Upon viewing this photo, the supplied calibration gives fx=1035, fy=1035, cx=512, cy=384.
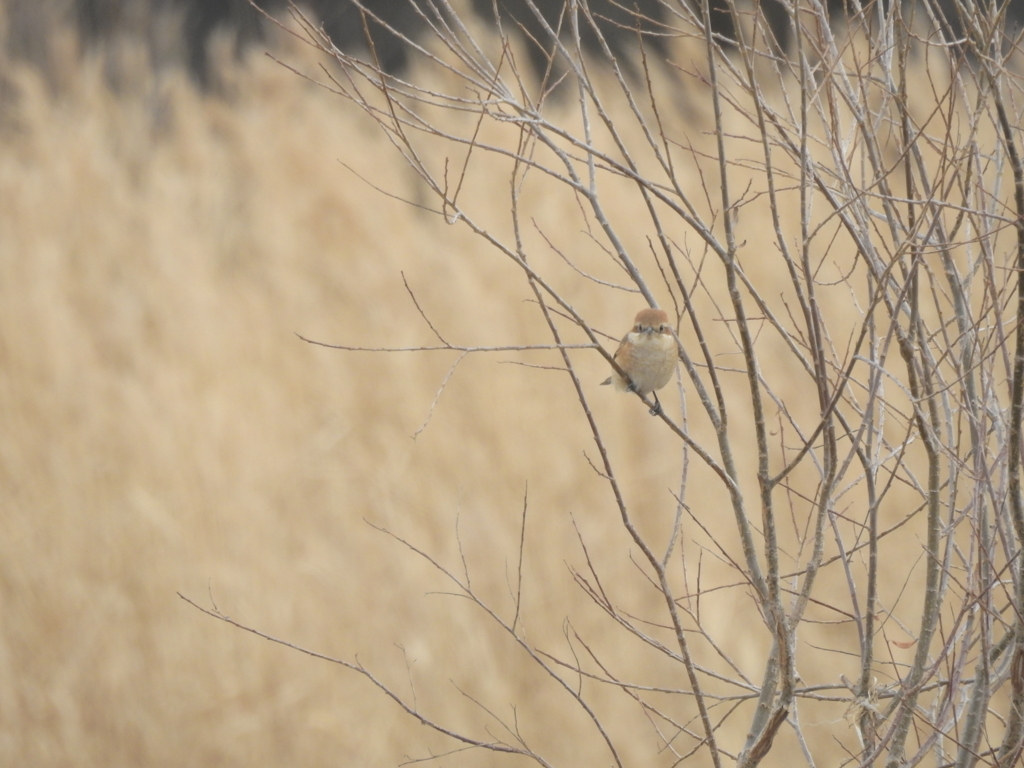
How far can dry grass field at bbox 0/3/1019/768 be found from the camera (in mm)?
2629

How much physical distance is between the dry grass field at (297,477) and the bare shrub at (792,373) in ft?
0.15

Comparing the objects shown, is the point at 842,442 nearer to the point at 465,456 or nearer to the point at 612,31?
the point at 465,456

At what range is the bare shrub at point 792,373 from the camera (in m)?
1.03

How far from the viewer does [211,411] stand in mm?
3217

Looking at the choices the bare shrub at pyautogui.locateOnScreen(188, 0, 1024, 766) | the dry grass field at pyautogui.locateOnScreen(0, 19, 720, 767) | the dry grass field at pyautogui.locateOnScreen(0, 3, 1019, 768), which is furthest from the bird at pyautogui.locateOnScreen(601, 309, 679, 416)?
the dry grass field at pyautogui.locateOnScreen(0, 19, 720, 767)

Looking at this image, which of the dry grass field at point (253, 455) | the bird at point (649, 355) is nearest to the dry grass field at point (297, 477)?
the dry grass field at point (253, 455)

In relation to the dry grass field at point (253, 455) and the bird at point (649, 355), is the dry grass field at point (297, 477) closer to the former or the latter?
the dry grass field at point (253, 455)

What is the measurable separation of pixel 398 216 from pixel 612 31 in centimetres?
384

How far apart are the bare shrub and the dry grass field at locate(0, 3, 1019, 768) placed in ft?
0.15

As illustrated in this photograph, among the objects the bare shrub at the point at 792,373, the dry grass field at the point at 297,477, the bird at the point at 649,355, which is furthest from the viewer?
the dry grass field at the point at 297,477

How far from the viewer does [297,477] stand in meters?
3.09

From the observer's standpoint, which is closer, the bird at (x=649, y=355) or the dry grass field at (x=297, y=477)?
the bird at (x=649, y=355)

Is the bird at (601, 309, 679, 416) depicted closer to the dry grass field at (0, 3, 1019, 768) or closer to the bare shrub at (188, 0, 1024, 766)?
the bare shrub at (188, 0, 1024, 766)

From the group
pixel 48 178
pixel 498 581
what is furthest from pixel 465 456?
pixel 48 178
